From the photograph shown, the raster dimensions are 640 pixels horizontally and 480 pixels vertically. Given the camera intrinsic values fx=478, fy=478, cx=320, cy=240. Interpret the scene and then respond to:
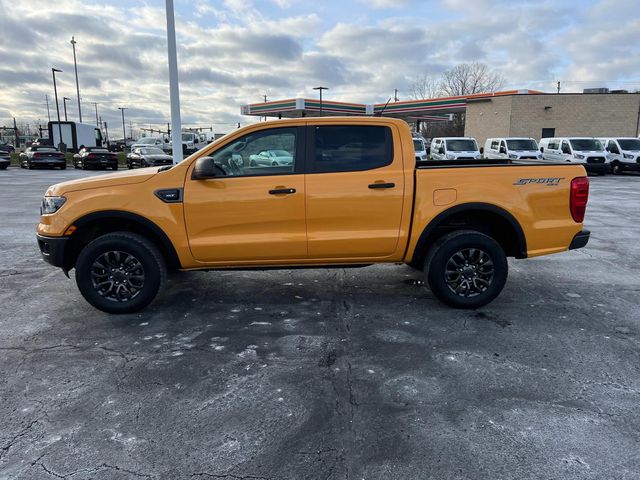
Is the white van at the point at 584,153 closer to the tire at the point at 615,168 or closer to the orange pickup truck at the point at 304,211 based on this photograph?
the tire at the point at 615,168

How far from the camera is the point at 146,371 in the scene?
3.60 m

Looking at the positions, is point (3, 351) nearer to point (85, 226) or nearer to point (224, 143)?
point (85, 226)

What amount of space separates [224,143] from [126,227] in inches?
52.0

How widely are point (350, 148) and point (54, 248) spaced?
302 centimetres

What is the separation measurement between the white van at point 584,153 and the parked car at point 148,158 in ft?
65.6

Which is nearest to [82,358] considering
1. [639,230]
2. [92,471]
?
[92,471]

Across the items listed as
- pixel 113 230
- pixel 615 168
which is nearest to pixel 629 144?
pixel 615 168

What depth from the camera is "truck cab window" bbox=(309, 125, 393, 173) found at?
15.3 feet

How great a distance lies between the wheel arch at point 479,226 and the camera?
4652 millimetres

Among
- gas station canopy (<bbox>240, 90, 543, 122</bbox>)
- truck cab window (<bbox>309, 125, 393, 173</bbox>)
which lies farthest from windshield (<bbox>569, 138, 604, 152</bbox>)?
truck cab window (<bbox>309, 125, 393, 173</bbox>)

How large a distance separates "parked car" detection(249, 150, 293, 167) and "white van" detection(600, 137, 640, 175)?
82.2 ft

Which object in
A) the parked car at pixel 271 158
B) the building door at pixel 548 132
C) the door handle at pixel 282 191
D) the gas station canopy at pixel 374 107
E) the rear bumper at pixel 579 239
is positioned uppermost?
the gas station canopy at pixel 374 107

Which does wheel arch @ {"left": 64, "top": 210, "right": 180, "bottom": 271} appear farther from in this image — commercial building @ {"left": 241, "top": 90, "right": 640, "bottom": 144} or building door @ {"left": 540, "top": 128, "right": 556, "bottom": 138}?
building door @ {"left": 540, "top": 128, "right": 556, "bottom": 138}

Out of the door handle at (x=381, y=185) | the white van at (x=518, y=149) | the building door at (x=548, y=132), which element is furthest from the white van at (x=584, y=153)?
the door handle at (x=381, y=185)
